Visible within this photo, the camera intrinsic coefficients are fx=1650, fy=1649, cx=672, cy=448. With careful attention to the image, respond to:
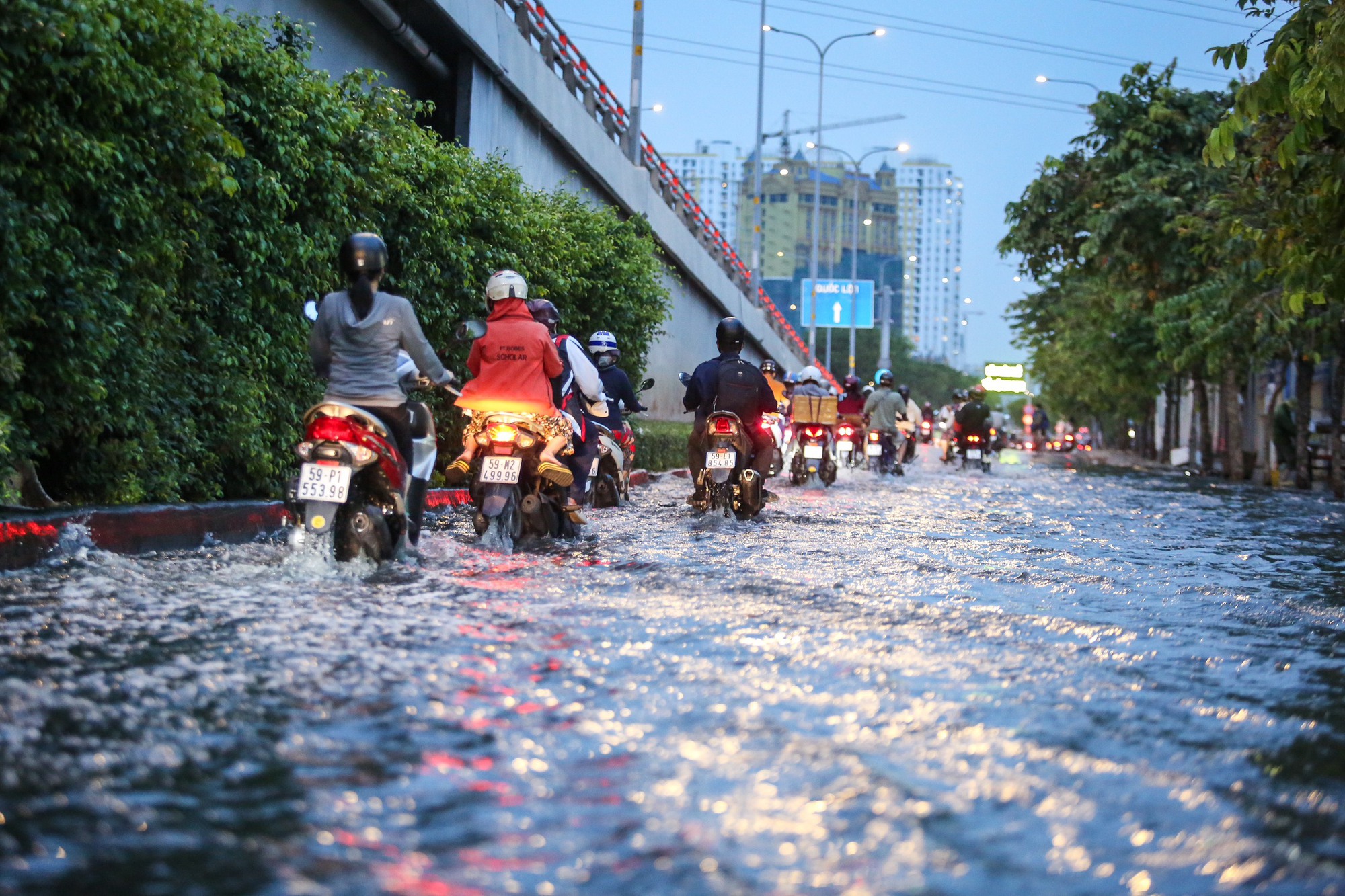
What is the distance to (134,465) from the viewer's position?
30.1 ft

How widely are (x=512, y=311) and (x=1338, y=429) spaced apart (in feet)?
65.9

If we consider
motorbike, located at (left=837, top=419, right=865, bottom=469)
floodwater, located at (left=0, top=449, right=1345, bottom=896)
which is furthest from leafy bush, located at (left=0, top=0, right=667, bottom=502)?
motorbike, located at (left=837, top=419, right=865, bottom=469)

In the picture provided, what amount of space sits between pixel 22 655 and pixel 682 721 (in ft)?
7.24

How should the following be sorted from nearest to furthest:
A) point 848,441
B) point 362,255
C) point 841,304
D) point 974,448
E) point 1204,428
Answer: point 362,255
point 848,441
point 974,448
point 1204,428
point 841,304

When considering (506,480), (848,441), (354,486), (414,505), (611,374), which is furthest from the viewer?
(848,441)

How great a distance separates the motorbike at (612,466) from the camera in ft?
43.1

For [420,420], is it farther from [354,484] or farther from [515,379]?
[515,379]

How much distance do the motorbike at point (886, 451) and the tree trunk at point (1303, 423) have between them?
25.3 ft

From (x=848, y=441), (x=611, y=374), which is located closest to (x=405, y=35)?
(x=611, y=374)

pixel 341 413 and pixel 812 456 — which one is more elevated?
pixel 341 413

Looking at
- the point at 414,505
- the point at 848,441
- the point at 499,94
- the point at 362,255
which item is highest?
the point at 499,94

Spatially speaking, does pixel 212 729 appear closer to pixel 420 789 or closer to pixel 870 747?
pixel 420 789

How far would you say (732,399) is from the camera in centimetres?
1309

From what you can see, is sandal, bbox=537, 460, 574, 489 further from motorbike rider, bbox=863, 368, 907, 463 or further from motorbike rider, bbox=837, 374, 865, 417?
motorbike rider, bbox=837, 374, 865, 417
